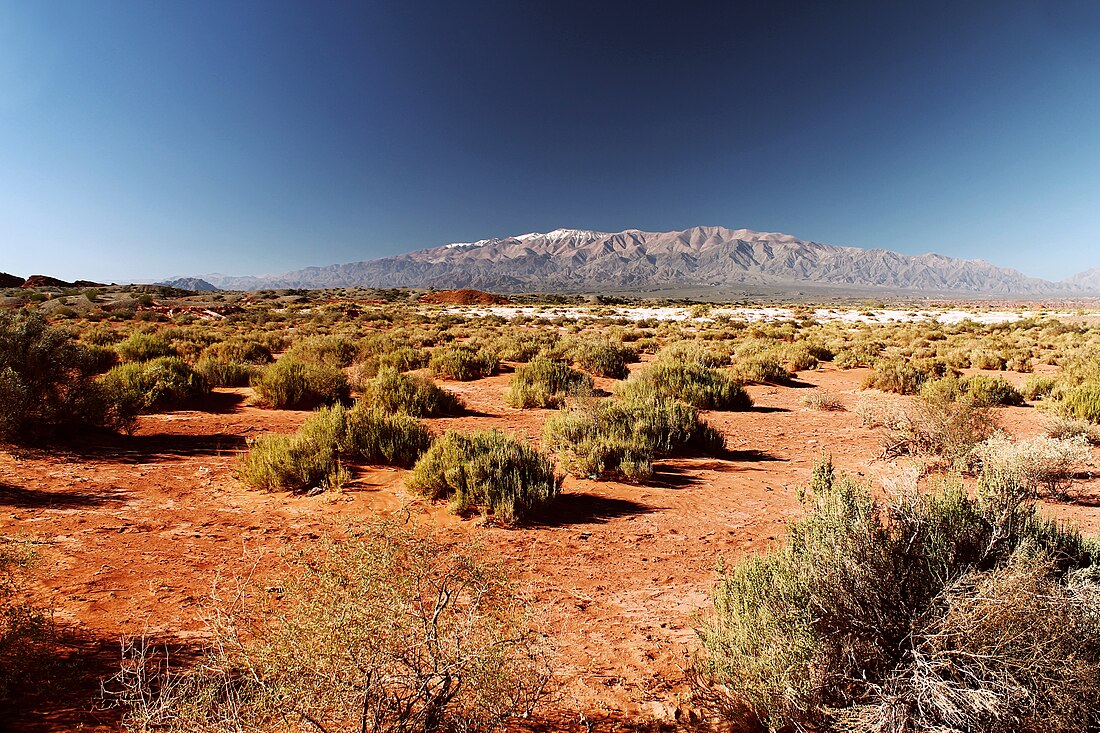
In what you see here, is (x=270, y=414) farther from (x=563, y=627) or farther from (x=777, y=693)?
(x=777, y=693)

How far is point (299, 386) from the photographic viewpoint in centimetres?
945

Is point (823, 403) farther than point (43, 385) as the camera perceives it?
Yes

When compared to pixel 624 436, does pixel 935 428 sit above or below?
above

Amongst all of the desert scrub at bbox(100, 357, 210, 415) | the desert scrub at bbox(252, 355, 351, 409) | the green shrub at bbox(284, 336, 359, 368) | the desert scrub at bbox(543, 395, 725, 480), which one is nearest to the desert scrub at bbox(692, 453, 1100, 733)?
the desert scrub at bbox(543, 395, 725, 480)

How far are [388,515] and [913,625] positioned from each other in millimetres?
4289

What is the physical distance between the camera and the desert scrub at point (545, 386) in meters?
10.1

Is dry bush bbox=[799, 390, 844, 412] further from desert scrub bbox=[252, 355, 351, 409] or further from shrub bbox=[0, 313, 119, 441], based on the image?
shrub bbox=[0, 313, 119, 441]

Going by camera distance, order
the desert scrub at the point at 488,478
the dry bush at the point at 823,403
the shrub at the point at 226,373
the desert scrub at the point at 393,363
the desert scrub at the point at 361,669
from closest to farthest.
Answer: the desert scrub at the point at 361,669
the desert scrub at the point at 488,478
the dry bush at the point at 823,403
the shrub at the point at 226,373
the desert scrub at the point at 393,363

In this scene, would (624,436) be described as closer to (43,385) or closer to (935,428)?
(935,428)

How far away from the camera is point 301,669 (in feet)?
6.18

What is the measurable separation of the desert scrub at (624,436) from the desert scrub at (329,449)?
2173 mm

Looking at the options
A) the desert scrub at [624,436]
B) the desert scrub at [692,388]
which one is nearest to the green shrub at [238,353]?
the desert scrub at [624,436]

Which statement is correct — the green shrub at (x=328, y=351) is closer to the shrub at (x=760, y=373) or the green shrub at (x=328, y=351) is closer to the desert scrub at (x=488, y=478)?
the desert scrub at (x=488, y=478)

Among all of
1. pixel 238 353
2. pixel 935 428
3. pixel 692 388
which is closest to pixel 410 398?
pixel 692 388
